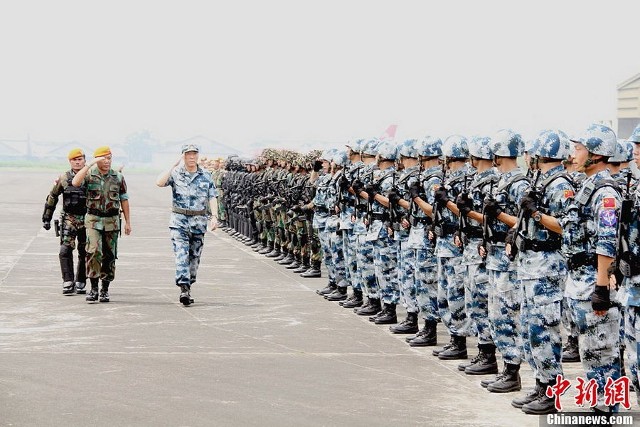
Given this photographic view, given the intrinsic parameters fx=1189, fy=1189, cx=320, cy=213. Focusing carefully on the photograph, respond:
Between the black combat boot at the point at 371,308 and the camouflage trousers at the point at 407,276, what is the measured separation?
1.67 m

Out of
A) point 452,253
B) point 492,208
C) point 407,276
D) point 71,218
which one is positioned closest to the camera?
point 492,208

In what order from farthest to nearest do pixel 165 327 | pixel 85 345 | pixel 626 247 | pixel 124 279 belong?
pixel 124 279 → pixel 165 327 → pixel 85 345 → pixel 626 247

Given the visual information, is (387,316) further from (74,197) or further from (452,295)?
(74,197)

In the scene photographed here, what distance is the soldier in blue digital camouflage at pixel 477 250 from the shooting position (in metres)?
10.3

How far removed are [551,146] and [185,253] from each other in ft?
23.2

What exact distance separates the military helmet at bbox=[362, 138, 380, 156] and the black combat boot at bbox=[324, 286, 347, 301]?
2.38 m

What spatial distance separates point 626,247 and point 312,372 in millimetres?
3715

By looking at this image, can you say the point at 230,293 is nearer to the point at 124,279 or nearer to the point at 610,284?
the point at 124,279

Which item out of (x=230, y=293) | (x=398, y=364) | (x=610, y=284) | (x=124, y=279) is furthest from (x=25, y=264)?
(x=610, y=284)

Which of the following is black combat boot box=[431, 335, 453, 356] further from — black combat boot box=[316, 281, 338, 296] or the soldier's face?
the soldier's face

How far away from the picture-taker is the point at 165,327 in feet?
43.1

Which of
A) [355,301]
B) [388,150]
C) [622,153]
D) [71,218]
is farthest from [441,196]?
[71,218]

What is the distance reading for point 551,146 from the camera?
903 centimetres

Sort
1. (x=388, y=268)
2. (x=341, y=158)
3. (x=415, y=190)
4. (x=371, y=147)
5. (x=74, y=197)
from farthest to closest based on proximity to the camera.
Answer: (x=341, y=158), (x=74, y=197), (x=371, y=147), (x=388, y=268), (x=415, y=190)
